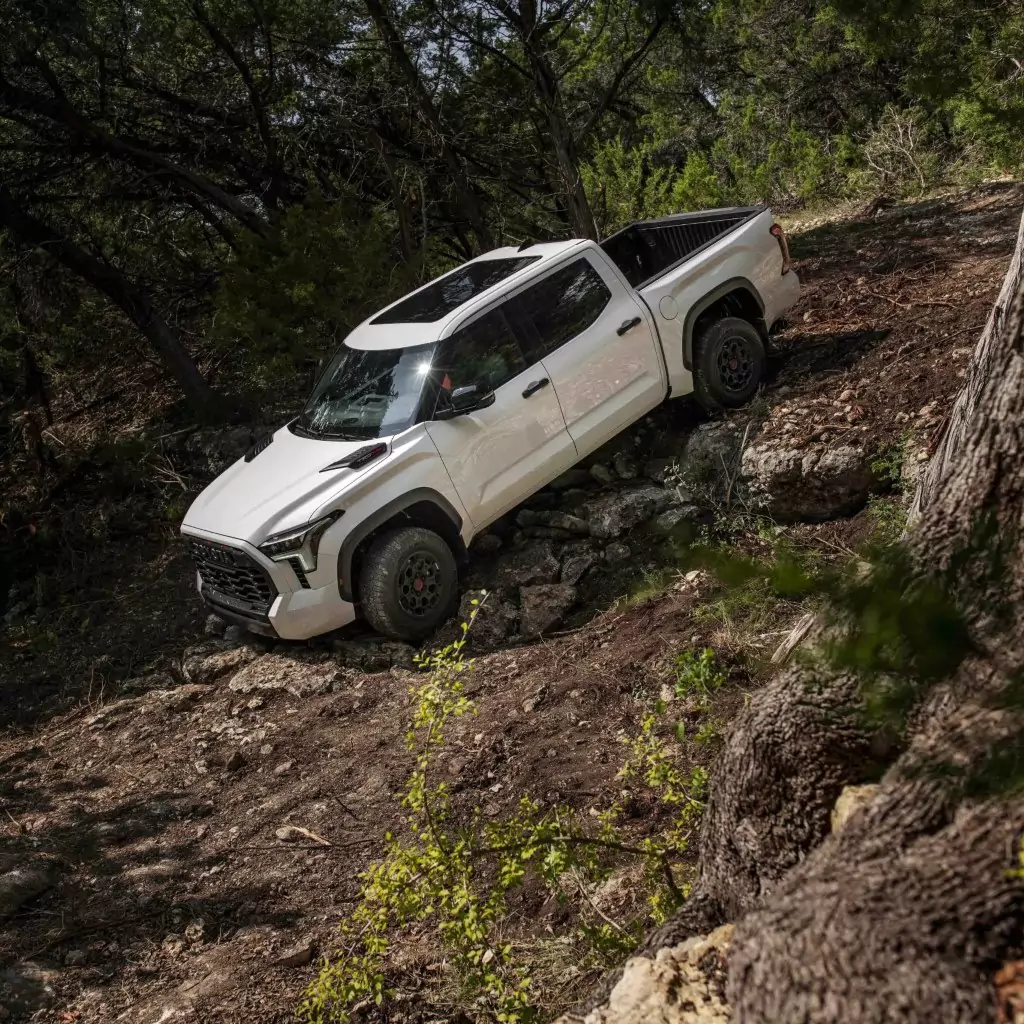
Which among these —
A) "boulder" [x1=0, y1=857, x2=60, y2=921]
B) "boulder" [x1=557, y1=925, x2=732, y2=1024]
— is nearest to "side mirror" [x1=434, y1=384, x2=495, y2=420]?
"boulder" [x1=0, y1=857, x2=60, y2=921]

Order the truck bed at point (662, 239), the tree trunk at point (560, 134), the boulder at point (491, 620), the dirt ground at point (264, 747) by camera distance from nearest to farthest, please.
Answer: the dirt ground at point (264, 747) → the boulder at point (491, 620) → the truck bed at point (662, 239) → the tree trunk at point (560, 134)

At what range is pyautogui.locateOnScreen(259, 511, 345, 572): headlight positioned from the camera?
6301 mm

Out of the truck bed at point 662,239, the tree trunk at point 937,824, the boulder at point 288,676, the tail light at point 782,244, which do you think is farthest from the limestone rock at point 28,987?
the tail light at point 782,244

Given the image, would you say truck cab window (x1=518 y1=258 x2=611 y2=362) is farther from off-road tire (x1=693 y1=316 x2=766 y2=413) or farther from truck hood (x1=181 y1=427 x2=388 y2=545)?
truck hood (x1=181 y1=427 x2=388 y2=545)

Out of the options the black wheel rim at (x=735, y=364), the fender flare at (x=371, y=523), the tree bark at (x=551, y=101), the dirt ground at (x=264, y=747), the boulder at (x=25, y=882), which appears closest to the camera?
the dirt ground at (x=264, y=747)

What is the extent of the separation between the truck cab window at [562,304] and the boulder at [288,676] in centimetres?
249

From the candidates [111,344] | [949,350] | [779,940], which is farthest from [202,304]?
Answer: [779,940]

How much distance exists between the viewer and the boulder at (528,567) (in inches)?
284

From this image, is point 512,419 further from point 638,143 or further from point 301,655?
point 638,143

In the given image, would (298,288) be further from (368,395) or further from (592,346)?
(592,346)

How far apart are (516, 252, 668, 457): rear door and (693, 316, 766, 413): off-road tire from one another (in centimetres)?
42

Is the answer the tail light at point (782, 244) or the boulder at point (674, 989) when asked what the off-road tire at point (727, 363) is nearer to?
the tail light at point (782, 244)

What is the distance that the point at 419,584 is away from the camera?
22.0 ft

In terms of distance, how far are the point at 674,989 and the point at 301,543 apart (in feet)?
13.3
